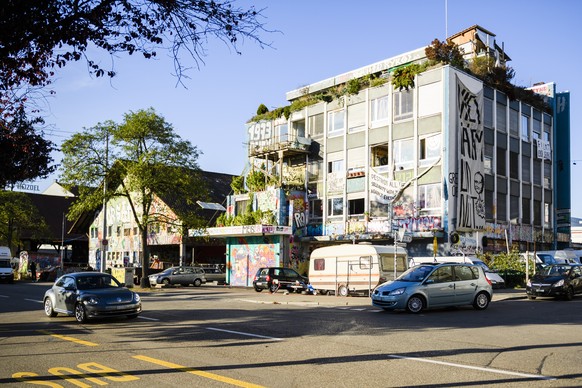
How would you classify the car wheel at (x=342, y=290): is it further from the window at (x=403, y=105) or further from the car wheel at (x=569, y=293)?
the window at (x=403, y=105)

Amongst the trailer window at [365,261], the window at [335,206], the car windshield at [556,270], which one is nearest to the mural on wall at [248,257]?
the window at [335,206]

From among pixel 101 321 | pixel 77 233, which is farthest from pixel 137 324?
pixel 77 233

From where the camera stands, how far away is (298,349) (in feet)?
37.1

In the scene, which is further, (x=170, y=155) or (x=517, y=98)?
(x=517, y=98)

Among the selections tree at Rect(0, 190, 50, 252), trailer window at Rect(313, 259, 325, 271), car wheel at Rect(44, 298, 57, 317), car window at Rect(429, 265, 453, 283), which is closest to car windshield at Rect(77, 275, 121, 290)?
car wheel at Rect(44, 298, 57, 317)

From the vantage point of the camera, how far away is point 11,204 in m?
56.6

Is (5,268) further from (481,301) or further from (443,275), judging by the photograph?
(481,301)

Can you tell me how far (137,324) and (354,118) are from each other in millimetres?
27504

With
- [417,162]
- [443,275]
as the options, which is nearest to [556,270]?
[443,275]

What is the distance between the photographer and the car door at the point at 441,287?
19.1 m

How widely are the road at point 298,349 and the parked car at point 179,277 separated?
22.4 metres

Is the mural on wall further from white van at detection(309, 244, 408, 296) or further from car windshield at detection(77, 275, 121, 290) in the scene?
car windshield at detection(77, 275, 121, 290)

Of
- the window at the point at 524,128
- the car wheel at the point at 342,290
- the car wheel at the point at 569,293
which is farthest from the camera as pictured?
the window at the point at 524,128

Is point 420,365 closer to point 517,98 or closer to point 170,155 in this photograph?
point 170,155
